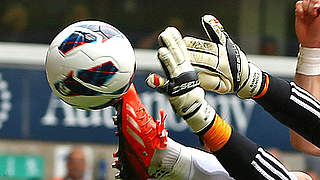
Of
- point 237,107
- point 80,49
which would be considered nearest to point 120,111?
point 80,49

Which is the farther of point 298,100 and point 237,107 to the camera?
point 237,107

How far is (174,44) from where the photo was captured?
2885mm

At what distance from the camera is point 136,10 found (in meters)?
7.43

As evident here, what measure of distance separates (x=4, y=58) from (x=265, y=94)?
3.72 m

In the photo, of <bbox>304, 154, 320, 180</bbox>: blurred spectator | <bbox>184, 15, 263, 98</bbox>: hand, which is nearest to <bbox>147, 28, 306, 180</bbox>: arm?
<bbox>184, 15, 263, 98</bbox>: hand

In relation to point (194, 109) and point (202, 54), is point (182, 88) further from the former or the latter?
point (202, 54)

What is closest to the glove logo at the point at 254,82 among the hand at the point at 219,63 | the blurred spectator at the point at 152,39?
the hand at the point at 219,63

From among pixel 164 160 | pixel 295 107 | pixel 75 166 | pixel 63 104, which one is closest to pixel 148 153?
pixel 164 160

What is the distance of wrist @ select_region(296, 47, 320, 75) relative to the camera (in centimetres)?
356

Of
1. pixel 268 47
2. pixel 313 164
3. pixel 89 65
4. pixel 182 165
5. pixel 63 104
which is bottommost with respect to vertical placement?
pixel 313 164

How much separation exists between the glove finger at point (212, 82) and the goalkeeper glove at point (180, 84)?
16 cm

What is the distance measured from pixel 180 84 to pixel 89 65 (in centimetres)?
34

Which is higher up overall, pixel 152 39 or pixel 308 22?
pixel 308 22

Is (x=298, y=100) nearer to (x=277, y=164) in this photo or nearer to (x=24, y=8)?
(x=277, y=164)
